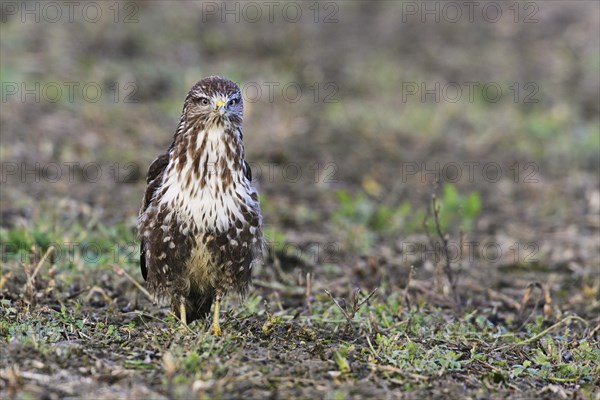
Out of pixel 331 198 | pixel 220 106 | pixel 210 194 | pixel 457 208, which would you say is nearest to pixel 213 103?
pixel 220 106

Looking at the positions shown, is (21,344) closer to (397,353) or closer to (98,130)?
(397,353)

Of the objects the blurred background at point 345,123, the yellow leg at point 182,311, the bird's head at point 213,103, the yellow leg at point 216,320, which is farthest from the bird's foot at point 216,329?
the blurred background at point 345,123

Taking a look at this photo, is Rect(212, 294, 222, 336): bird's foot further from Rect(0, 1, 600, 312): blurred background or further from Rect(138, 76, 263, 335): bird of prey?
Rect(0, 1, 600, 312): blurred background

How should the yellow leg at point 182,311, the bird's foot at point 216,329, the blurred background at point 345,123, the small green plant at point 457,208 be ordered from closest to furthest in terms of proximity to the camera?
the bird's foot at point 216,329 < the yellow leg at point 182,311 < the blurred background at point 345,123 < the small green plant at point 457,208

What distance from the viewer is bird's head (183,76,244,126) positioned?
210 inches

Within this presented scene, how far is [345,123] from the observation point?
10.6m

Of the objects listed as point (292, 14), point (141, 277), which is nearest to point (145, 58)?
point (292, 14)

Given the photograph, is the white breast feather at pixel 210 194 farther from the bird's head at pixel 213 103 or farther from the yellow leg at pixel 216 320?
the yellow leg at pixel 216 320

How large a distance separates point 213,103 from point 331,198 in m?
3.69

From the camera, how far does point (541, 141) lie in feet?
35.1

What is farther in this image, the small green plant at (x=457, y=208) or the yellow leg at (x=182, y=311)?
the small green plant at (x=457, y=208)

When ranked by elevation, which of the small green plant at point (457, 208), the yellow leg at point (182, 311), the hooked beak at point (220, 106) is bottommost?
the yellow leg at point (182, 311)

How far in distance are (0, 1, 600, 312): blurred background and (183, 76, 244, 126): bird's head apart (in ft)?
5.15

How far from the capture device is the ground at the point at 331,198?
4.76 metres
